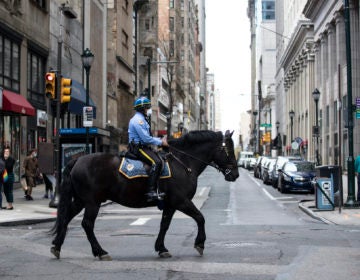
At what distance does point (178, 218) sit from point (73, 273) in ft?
32.0

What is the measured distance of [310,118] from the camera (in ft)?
243

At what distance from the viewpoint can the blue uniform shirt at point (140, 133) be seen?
10758mm

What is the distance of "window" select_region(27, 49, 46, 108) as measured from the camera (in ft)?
109

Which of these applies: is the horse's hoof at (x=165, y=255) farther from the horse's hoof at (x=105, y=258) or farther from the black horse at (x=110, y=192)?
the horse's hoof at (x=105, y=258)

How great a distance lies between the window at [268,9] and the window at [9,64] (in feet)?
A: 461

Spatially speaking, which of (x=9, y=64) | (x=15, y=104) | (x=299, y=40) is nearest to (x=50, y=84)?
(x=15, y=104)

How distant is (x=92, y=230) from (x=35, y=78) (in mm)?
25042

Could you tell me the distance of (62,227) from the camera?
35.3ft

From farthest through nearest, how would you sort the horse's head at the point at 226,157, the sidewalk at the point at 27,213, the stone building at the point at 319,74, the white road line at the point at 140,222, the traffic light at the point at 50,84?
the stone building at the point at 319,74 < the traffic light at the point at 50,84 < the sidewalk at the point at 27,213 < the white road line at the point at 140,222 < the horse's head at the point at 226,157

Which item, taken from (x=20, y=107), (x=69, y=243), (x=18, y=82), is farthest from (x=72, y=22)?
(x=69, y=243)

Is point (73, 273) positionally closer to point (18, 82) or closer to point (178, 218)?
point (178, 218)

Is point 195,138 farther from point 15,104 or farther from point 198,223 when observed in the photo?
point 15,104

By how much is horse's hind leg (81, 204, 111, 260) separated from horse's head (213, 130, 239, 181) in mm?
2240

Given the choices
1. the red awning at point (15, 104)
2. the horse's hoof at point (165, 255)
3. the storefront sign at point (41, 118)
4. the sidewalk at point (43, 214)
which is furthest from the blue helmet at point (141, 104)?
the storefront sign at point (41, 118)
